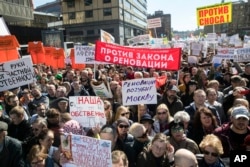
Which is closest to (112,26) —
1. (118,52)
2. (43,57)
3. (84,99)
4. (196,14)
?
(196,14)

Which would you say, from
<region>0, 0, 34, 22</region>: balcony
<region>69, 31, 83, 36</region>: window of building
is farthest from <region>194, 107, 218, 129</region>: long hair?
<region>69, 31, 83, 36</region>: window of building

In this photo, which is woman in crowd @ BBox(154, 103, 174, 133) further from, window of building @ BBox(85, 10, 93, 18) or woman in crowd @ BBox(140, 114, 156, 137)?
window of building @ BBox(85, 10, 93, 18)

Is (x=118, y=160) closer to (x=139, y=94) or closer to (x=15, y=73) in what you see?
(x=139, y=94)

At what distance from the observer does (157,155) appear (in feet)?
13.0

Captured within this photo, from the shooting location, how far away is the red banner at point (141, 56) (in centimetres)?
799

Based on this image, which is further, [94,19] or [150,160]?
[94,19]

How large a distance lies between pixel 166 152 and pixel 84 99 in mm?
1696

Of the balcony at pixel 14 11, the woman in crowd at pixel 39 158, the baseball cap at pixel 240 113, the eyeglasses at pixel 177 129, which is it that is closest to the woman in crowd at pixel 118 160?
the woman in crowd at pixel 39 158

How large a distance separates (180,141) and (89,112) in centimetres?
150

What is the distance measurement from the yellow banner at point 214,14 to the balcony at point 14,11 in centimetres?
2056

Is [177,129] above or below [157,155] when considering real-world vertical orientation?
above

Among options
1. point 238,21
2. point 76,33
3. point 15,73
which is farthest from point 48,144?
point 238,21

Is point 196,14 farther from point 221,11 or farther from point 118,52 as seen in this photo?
point 118,52

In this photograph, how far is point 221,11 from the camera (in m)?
21.8
